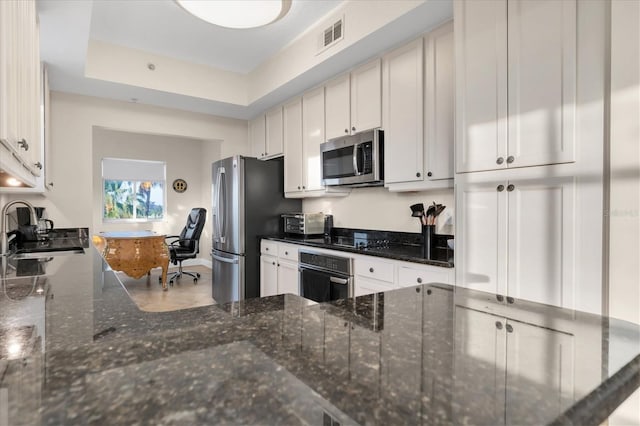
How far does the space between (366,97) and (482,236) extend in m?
1.63

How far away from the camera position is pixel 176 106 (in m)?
4.26

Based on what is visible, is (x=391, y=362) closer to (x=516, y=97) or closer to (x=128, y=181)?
(x=516, y=97)

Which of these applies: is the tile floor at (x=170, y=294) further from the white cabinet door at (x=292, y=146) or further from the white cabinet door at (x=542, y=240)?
the white cabinet door at (x=542, y=240)

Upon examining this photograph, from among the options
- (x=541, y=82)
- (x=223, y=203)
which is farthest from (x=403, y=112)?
(x=223, y=203)

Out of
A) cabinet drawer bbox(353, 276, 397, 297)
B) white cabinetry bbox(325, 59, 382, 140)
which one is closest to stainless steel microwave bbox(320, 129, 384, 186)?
white cabinetry bbox(325, 59, 382, 140)

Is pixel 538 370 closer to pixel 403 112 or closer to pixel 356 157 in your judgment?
pixel 403 112

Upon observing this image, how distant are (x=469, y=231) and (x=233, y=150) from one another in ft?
11.9

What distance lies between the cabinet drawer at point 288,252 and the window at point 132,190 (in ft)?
14.6

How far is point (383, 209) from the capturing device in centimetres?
327

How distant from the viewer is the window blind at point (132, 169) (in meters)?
6.67

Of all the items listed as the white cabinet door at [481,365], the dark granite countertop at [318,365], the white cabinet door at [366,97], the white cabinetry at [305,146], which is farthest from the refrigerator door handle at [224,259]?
the white cabinet door at [481,365]

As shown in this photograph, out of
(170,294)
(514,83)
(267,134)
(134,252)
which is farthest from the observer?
(134,252)

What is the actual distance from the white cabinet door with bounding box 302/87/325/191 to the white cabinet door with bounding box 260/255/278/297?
2.74ft

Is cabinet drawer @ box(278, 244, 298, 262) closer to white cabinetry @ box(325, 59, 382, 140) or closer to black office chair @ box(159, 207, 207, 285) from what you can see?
white cabinetry @ box(325, 59, 382, 140)
